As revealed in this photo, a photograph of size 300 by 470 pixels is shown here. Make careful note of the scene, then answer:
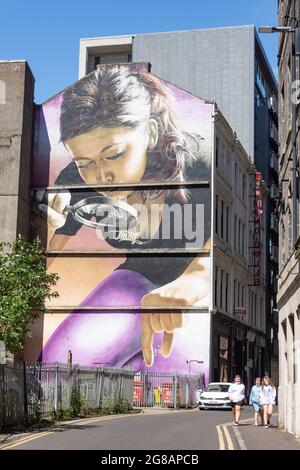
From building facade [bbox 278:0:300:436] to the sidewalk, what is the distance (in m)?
0.47

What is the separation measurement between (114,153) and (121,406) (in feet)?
77.1

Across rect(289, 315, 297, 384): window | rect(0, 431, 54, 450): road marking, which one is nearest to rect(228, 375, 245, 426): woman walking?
rect(289, 315, 297, 384): window

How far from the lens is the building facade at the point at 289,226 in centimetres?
2262

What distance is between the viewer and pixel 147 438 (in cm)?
2020

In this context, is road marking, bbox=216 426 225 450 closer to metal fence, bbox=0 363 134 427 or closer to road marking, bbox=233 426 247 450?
road marking, bbox=233 426 247 450

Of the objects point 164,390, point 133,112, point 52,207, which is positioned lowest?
point 164,390

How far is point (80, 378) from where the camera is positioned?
30266 millimetres

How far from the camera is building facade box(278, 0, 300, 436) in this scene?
2262 centimetres

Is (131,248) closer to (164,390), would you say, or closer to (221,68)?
(164,390)

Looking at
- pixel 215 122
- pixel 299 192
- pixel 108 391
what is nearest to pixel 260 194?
pixel 215 122

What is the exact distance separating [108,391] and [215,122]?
25.2m

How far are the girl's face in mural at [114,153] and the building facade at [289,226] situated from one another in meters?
22.6

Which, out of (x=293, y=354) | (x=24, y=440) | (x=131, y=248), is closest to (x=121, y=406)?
(x=293, y=354)

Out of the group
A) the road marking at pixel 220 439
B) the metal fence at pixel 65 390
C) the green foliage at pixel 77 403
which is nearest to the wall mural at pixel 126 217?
the metal fence at pixel 65 390
